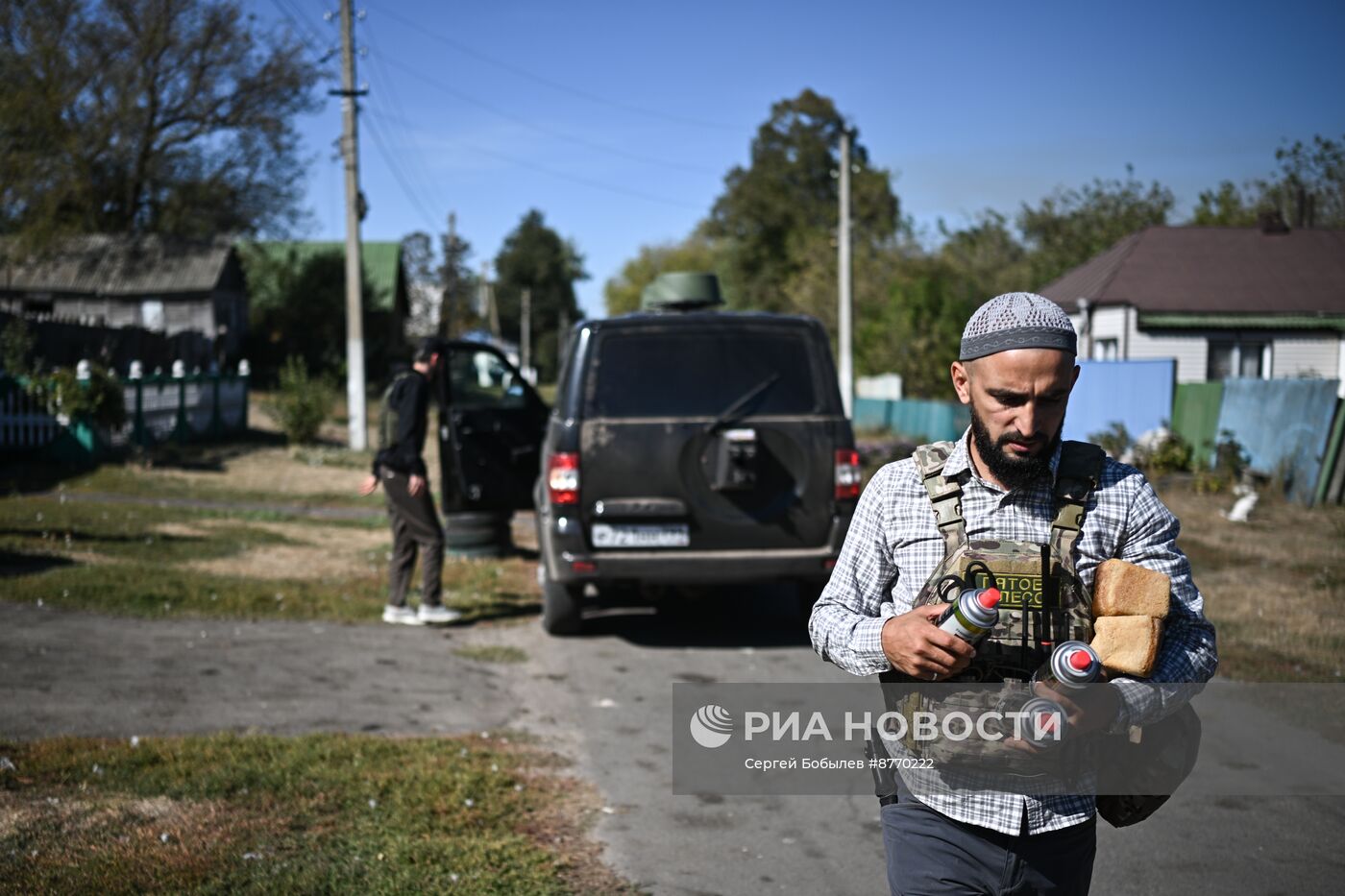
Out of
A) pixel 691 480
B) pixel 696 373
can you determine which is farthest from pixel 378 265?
pixel 691 480

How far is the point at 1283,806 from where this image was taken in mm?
5180

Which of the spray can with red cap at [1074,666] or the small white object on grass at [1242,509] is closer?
the spray can with red cap at [1074,666]

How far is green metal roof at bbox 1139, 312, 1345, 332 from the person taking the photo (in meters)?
25.6

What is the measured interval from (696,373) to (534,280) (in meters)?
107

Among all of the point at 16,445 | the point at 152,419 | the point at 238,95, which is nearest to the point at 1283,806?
the point at 16,445

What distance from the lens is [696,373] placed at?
8219 millimetres

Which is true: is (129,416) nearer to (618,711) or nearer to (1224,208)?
(618,711)

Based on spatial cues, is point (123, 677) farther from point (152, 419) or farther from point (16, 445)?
point (152, 419)

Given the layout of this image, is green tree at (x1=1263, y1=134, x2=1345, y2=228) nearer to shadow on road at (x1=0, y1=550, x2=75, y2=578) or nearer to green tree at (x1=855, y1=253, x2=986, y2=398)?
green tree at (x1=855, y1=253, x2=986, y2=398)

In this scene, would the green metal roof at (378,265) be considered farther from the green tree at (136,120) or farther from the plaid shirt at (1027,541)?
the plaid shirt at (1027,541)

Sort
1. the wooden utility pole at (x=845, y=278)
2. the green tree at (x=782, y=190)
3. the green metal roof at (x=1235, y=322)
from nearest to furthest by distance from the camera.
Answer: the green metal roof at (x=1235, y=322) < the wooden utility pole at (x=845, y=278) < the green tree at (x=782, y=190)

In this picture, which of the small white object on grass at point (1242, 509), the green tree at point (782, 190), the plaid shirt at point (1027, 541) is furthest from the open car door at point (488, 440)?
the green tree at point (782, 190)

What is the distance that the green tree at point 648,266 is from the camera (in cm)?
11244

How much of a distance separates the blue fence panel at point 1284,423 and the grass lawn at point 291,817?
12627 millimetres
